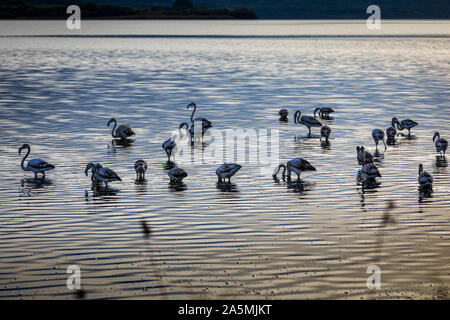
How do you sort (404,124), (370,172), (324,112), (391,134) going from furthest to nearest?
(324,112) → (404,124) → (391,134) → (370,172)

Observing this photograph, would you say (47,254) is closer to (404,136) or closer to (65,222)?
(65,222)

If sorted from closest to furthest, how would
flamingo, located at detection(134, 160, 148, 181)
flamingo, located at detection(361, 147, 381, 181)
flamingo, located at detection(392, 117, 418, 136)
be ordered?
flamingo, located at detection(361, 147, 381, 181)
flamingo, located at detection(134, 160, 148, 181)
flamingo, located at detection(392, 117, 418, 136)

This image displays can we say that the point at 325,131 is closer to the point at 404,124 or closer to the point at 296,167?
the point at 404,124

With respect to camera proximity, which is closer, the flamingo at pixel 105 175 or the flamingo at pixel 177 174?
the flamingo at pixel 105 175

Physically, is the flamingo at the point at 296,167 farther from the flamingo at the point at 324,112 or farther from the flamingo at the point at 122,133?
the flamingo at the point at 324,112

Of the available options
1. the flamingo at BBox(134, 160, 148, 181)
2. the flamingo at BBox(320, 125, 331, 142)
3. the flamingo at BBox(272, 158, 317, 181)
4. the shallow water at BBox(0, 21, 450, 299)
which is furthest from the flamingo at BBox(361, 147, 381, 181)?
the flamingo at BBox(320, 125, 331, 142)

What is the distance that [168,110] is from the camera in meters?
42.7

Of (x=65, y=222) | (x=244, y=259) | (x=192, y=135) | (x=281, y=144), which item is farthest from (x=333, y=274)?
(x=192, y=135)

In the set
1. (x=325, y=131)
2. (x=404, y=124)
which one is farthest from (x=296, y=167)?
(x=404, y=124)

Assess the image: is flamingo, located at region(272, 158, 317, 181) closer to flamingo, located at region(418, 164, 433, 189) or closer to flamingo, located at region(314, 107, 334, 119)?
flamingo, located at region(418, 164, 433, 189)

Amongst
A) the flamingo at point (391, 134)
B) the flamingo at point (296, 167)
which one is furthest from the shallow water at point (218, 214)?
the flamingo at point (391, 134)

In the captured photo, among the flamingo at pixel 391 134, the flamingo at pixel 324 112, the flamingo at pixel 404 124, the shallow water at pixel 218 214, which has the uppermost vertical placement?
the flamingo at pixel 324 112
